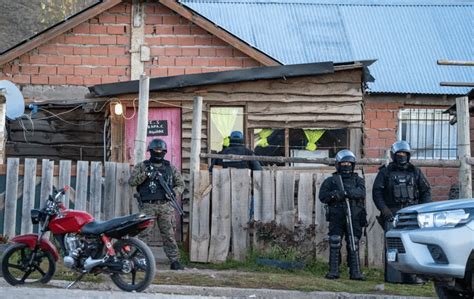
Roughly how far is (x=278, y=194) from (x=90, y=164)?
2675 millimetres

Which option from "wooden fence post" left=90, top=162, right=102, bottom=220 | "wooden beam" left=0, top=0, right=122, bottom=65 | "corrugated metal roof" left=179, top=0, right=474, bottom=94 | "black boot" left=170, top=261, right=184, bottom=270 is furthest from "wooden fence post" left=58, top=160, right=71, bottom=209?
"corrugated metal roof" left=179, top=0, right=474, bottom=94

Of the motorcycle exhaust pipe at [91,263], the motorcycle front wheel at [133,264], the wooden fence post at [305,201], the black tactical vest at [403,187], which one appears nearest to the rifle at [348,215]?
the black tactical vest at [403,187]

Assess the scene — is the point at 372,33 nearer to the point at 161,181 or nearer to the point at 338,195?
the point at 338,195

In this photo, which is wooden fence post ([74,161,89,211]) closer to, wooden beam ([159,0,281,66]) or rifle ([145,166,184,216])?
rifle ([145,166,184,216])

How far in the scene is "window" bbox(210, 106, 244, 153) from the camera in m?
15.5

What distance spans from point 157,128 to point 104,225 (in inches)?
231

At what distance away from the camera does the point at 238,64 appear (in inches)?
706

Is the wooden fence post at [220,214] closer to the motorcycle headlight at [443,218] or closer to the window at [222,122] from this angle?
the window at [222,122]

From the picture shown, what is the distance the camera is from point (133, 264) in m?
9.70

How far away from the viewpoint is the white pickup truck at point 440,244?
7.89 m

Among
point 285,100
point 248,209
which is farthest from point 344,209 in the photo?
point 285,100

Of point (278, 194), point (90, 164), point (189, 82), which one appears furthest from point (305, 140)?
point (90, 164)

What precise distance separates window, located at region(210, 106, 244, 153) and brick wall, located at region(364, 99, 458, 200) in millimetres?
3993

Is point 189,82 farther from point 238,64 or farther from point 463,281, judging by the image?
point 463,281
